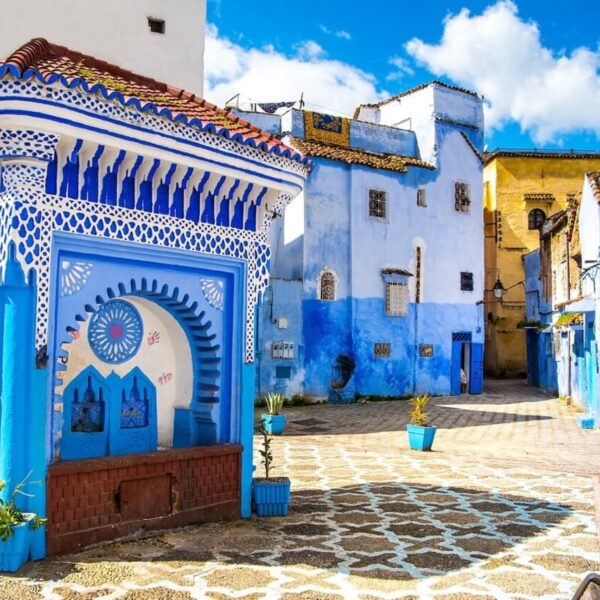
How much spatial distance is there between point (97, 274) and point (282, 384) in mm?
15039

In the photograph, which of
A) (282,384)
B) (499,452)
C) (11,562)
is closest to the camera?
(11,562)

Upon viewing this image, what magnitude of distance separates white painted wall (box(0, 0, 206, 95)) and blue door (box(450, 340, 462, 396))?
15578mm

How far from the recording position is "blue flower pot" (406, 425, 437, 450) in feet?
44.3

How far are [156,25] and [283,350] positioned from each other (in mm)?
11269

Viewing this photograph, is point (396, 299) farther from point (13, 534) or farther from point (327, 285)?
point (13, 534)

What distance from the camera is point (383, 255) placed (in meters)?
23.4

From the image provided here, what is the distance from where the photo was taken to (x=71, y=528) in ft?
20.6

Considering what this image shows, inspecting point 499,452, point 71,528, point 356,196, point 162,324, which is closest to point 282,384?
point 356,196

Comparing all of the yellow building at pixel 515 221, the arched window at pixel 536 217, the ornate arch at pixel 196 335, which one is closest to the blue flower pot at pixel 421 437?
the ornate arch at pixel 196 335

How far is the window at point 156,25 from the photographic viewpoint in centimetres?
1224

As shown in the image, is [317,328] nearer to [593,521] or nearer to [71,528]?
[593,521]

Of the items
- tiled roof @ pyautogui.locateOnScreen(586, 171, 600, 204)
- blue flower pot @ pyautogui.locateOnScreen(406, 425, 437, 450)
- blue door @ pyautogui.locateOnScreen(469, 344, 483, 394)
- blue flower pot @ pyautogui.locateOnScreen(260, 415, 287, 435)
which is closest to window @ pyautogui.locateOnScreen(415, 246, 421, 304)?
blue door @ pyautogui.locateOnScreen(469, 344, 483, 394)

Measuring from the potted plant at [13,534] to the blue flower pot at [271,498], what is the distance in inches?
112

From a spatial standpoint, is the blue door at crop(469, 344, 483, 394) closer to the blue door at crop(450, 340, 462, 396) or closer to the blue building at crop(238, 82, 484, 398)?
the blue building at crop(238, 82, 484, 398)
